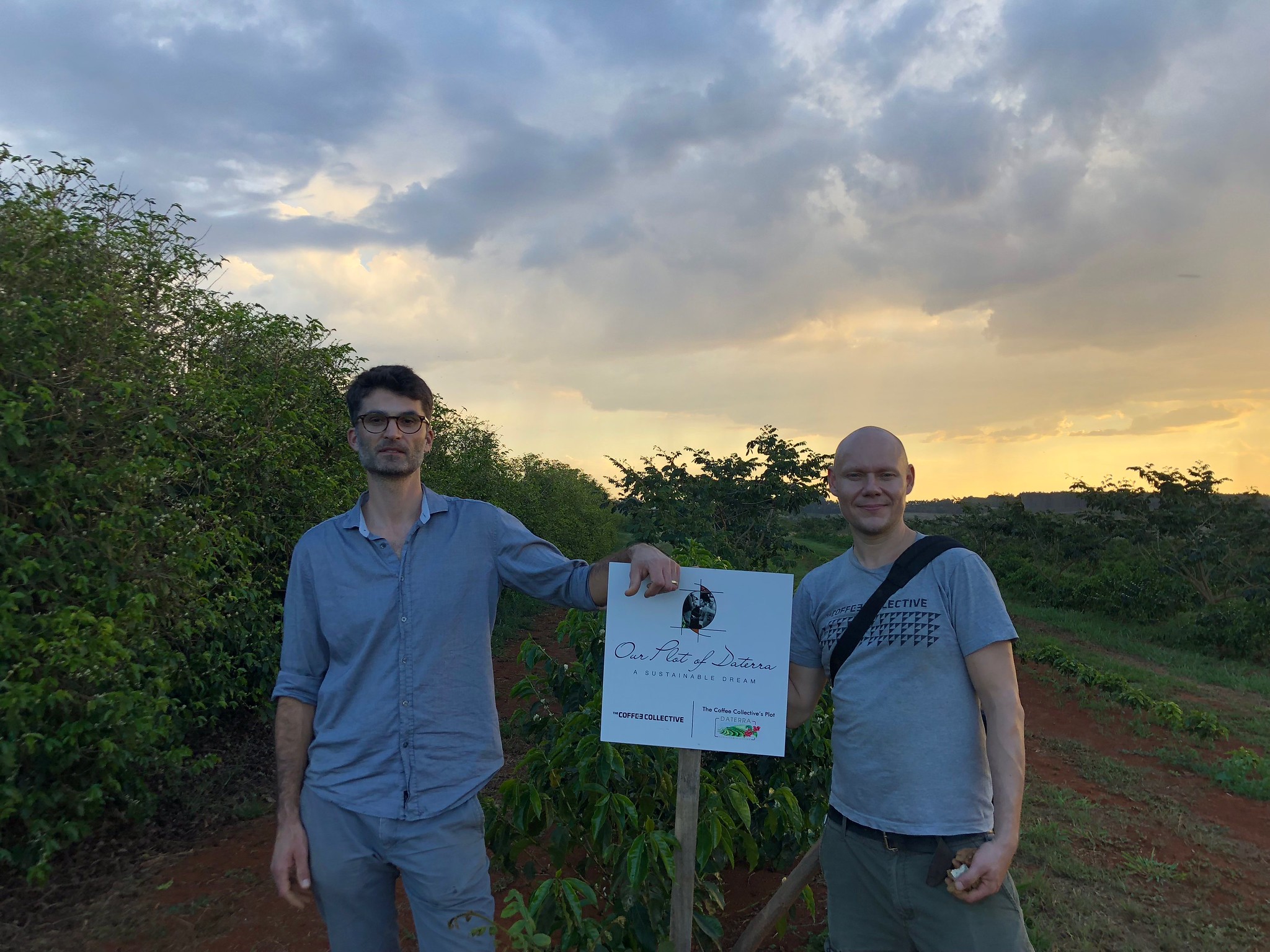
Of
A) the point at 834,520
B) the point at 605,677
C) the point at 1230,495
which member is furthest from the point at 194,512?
the point at 834,520

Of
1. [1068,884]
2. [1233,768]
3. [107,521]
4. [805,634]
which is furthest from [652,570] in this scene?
[1233,768]

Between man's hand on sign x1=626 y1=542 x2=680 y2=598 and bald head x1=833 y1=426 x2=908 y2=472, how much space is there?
528 millimetres

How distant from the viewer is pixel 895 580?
6.85 ft

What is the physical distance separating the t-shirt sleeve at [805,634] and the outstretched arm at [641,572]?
381 millimetres

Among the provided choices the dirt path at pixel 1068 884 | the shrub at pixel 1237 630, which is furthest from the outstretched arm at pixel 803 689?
the shrub at pixel 1237 630

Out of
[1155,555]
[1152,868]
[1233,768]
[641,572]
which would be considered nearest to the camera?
[641,572]

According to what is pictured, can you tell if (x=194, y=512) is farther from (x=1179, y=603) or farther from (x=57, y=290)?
(x=1179, y=603)

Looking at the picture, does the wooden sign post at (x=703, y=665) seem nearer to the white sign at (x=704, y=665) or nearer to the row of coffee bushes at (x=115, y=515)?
the white sign at (x=704, y=665)

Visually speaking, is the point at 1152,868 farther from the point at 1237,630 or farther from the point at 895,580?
the point at 1237,630

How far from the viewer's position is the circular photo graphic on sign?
2.37 metres

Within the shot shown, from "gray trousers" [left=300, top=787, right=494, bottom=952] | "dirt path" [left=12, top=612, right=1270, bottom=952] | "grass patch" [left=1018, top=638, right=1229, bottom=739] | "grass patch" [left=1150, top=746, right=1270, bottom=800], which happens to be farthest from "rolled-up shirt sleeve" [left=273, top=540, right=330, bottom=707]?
"grass patch" [left=1018, top=638, right=1229, bottom=739]

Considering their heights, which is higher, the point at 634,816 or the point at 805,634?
the point at 805,634

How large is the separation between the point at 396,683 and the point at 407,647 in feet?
0.30

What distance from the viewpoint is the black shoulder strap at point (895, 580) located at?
2.08 meters
